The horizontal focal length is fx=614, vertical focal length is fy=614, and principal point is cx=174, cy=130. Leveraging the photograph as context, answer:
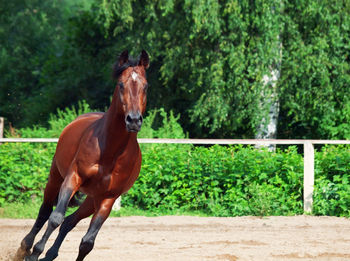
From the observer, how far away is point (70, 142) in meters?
6.35

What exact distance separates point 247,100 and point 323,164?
421cm

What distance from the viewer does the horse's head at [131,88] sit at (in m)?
4.98

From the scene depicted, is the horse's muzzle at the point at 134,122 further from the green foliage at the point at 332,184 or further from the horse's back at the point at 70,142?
the green foliage at the point at 332,184

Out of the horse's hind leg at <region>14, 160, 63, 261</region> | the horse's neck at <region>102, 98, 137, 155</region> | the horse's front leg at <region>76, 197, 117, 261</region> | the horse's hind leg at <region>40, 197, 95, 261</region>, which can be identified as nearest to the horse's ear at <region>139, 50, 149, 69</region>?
the horse's neck at <region>102, 98, 137, 155</region>

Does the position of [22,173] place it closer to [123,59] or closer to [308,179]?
[308,179]

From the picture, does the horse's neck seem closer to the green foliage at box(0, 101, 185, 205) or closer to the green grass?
the green grass

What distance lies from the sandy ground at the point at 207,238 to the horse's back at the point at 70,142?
4.07ft

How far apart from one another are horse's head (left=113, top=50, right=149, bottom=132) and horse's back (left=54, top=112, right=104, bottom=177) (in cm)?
81

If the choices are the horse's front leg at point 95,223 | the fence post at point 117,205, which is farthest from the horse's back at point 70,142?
the fence post at point 117,205

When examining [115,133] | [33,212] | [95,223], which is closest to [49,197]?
[95,223]

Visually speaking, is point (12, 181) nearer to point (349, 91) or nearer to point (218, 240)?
point (218, 240)

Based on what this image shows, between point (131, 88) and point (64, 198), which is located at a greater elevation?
point (131, 88)

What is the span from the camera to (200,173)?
1058cm

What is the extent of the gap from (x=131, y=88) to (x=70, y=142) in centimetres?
145
